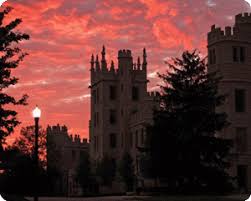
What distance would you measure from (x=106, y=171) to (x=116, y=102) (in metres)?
11.2

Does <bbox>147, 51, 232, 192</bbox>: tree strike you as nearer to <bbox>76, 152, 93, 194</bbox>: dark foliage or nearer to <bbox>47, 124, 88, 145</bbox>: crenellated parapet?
<bbox>76, 152, 93, 194</bbox>: dark foliage

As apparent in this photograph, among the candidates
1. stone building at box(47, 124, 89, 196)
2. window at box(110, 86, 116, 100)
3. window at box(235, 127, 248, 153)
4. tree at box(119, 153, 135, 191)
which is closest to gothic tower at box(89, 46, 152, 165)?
window at box(110, 86, 116, 100)

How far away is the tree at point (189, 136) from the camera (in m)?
31.8

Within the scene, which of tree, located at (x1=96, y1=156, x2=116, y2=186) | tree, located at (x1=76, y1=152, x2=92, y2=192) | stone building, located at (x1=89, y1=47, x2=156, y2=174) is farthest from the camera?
stone building, located at (x1=89, y1=47, x2=156, y2=174)

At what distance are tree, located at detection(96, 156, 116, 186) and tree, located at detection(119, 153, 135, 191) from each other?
151cm

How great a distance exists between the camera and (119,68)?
67.1m

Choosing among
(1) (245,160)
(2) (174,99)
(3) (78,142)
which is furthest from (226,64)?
(3) (78,142)

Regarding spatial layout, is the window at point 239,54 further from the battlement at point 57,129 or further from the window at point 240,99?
the battlement at point 57,129

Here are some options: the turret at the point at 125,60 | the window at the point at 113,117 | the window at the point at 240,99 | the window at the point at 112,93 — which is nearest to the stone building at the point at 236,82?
the window at the point at 240,99

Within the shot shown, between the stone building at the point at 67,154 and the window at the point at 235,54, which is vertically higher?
the window at the point at 235,54

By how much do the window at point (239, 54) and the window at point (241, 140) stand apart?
4238 millimetres

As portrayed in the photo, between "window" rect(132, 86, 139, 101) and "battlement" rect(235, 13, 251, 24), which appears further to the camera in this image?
"window" rect(132, 86, 139, 101)

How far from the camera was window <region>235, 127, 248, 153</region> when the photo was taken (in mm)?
39750

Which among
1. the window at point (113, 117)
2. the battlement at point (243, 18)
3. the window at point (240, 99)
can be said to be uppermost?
the battlement at point (243, 18)
